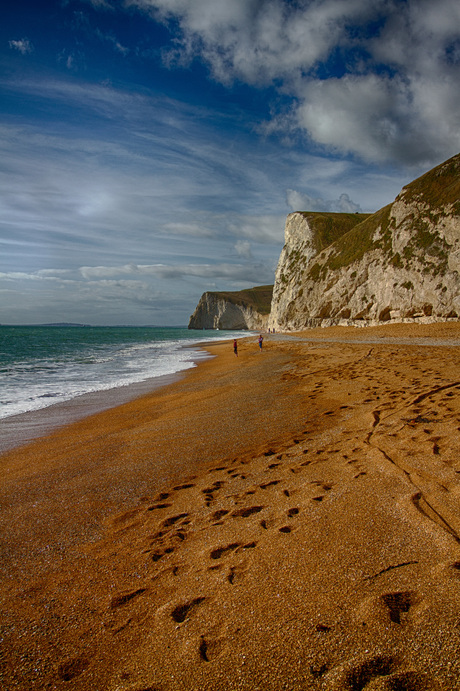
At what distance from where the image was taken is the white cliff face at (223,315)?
16450 cm

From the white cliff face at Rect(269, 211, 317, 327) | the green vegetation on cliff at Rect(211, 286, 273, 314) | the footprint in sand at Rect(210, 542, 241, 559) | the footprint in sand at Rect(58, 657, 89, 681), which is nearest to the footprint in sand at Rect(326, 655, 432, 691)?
the footprint in sand at Rect(210, 542, 241, 559)

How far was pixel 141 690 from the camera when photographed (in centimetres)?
203

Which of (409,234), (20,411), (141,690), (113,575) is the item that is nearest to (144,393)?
(20,411)

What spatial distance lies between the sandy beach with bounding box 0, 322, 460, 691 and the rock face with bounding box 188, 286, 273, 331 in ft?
495

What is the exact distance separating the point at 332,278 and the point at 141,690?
179ft

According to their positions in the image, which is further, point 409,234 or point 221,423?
point 409,234

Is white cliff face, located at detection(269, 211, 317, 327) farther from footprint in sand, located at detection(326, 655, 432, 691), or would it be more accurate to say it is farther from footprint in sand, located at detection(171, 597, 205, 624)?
footprint in sand, located at detection(326, 655, 432, 691)

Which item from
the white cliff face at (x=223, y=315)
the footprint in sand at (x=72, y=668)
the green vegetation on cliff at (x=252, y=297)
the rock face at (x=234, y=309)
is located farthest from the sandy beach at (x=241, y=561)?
the green vegetation on cliff at (x=252, y=297)

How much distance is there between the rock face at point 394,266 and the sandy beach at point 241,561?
3354 centimetres

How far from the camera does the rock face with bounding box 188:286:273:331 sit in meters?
164

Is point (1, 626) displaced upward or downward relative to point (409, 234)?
downward

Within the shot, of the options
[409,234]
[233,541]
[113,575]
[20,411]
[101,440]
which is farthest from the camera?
[409,234]

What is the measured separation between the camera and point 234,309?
171875mm

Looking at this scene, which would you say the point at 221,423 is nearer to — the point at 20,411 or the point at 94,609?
the point at 94,609
